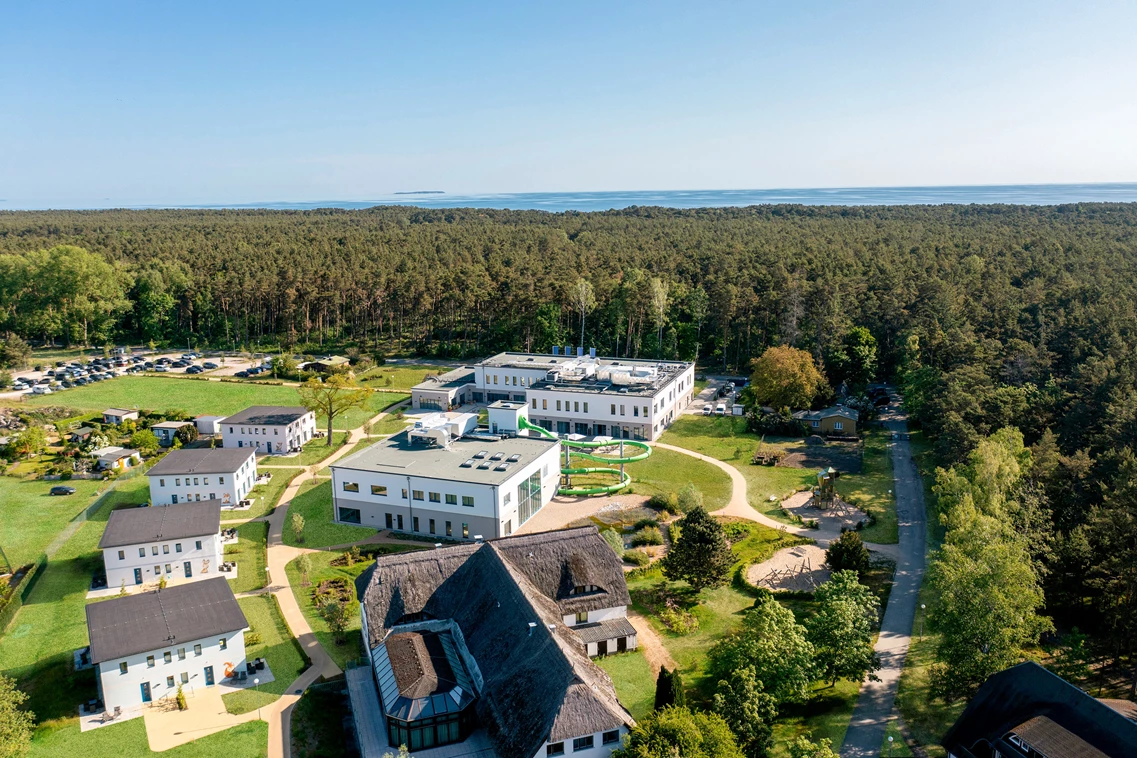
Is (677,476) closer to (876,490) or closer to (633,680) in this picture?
(876,490)

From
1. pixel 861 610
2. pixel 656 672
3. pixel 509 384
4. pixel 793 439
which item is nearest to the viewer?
pixel 861 610

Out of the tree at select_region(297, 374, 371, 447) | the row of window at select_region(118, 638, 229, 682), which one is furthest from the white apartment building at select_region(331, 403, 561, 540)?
the row of window at select_region(118, 638, 229, 682)

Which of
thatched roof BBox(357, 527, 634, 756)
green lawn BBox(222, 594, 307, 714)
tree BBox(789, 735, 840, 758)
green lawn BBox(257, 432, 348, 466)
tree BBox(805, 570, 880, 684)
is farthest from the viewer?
green lawn BBox(257, 432, 348, 466)

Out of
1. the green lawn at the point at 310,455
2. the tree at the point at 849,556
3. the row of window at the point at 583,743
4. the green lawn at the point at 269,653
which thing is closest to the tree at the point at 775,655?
the row of window at the point at 583,743

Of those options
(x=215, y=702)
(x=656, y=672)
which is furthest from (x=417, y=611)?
(x=656, y=672)

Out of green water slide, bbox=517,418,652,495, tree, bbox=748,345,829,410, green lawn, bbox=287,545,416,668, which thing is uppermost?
tree, bbox=748,345,829,410

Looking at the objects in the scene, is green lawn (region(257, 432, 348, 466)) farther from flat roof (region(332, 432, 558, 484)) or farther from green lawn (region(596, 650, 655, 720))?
green lawn (region(596, 650, 655, 720))

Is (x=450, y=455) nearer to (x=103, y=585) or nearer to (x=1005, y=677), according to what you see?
(x=103, y=585)
